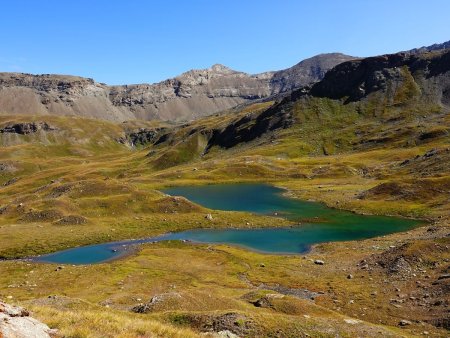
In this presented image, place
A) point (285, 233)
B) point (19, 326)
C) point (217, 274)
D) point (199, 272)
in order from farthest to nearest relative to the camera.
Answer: point (285, 233) → point (199, 272) → point (217, 274) → point (19, 326)

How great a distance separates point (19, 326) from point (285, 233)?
78414 mm

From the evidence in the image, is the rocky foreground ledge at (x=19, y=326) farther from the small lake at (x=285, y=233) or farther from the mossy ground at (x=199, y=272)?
the small lake at (x=285, y=233)

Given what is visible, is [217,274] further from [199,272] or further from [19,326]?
[19,326]

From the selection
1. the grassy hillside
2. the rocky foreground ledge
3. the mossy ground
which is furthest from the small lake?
the rocky foreground ledge

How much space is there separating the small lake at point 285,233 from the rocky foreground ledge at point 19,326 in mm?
57230

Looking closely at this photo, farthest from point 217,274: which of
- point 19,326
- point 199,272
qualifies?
point 19,326

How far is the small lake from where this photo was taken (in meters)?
79.1

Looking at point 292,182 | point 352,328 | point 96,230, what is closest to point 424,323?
point 352,328

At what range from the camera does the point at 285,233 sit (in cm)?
9219

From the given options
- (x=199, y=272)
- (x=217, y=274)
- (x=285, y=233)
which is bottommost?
(x=285, y=233)

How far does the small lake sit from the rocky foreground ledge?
188ft

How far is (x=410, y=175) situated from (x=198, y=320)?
139373 mm

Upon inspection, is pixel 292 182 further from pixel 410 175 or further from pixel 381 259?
pixel 381 259

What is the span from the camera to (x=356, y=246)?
77.6 m
